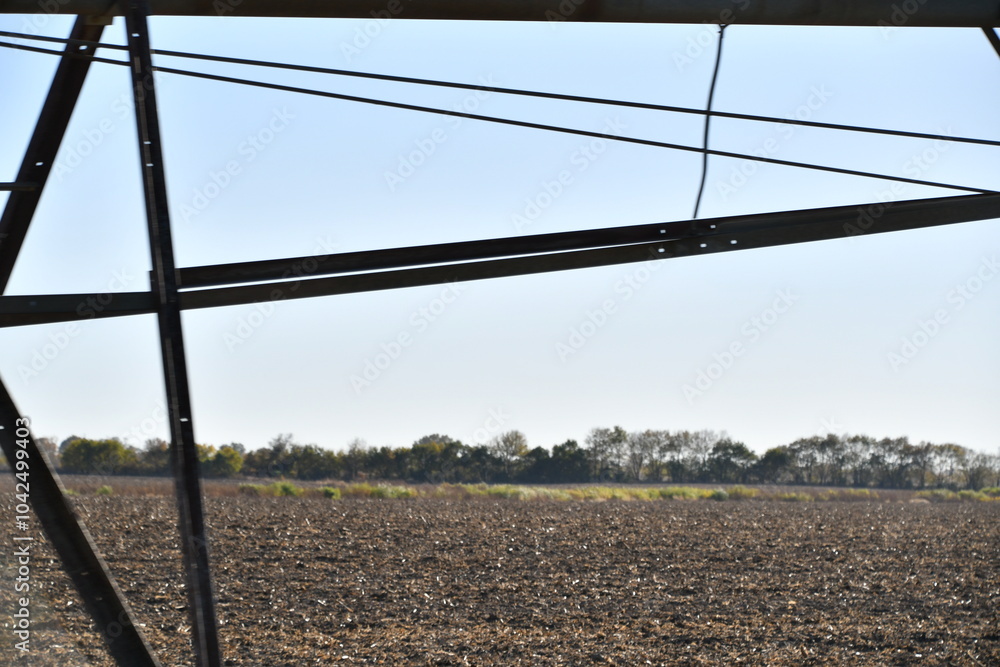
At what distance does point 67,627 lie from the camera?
359 inches

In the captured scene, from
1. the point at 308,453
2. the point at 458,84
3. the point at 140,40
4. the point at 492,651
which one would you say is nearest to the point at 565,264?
the point at 458,84

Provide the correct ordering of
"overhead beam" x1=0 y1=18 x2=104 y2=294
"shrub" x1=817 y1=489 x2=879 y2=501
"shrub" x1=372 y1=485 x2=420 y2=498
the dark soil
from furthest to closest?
"shrub" x1=817 y1=489 x2=879 y2=501
"shrub" x1=372 y1=485 x2=420 y2=498
the dark soil
"overhead beam" x1=0 y1=18 x2=104 y2=294

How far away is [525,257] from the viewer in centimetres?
316

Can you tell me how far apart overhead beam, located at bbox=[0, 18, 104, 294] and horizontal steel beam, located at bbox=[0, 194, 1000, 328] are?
1.22ft

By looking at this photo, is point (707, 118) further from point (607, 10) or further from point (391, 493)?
point (391, 493)

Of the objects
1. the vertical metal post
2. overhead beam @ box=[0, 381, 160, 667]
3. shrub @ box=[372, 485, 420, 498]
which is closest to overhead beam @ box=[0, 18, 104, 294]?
the vertical metal post

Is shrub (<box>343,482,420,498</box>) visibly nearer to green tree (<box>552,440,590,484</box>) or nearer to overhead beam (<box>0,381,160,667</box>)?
green tree (<box>552,440,590,484</box>)

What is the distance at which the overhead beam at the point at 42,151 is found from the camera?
3057 millimetres

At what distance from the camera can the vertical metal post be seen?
247 centimetres

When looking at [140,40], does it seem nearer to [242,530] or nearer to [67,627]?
[67,627]

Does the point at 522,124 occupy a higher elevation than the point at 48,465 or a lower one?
higher

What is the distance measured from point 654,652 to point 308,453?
5733cm

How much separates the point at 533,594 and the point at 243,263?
1080 centimetres

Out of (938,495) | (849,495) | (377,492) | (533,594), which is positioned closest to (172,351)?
(533,594)
